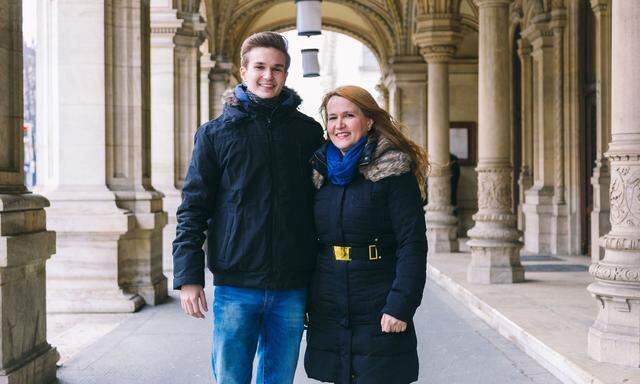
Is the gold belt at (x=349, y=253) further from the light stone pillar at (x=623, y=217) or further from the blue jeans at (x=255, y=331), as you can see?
the light stone pillar at (x=623, y=217)

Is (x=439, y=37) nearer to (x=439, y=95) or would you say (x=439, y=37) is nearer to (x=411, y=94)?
(x=439, y=95)

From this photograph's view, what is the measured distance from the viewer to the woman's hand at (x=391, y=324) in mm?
2975

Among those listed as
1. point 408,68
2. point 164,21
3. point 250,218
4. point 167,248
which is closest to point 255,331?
point 250,218

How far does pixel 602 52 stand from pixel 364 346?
33.9 feet

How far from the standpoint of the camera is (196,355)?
6102mm

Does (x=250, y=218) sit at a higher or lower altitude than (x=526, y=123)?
lower

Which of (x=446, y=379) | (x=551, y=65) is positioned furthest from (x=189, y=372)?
(x=551, y=65)

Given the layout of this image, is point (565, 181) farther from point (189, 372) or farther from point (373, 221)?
point (373, 221)

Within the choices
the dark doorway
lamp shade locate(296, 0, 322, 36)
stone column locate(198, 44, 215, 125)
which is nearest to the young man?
lamp shade locate(296, 0, 322, 36)

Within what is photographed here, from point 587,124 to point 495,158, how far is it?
431 cm

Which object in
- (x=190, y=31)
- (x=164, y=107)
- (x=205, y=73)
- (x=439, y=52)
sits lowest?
(x=164, y=107)

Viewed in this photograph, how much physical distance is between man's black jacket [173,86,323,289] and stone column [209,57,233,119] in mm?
17256

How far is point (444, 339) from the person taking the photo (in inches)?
268

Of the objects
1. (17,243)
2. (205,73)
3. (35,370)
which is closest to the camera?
(17,243)
